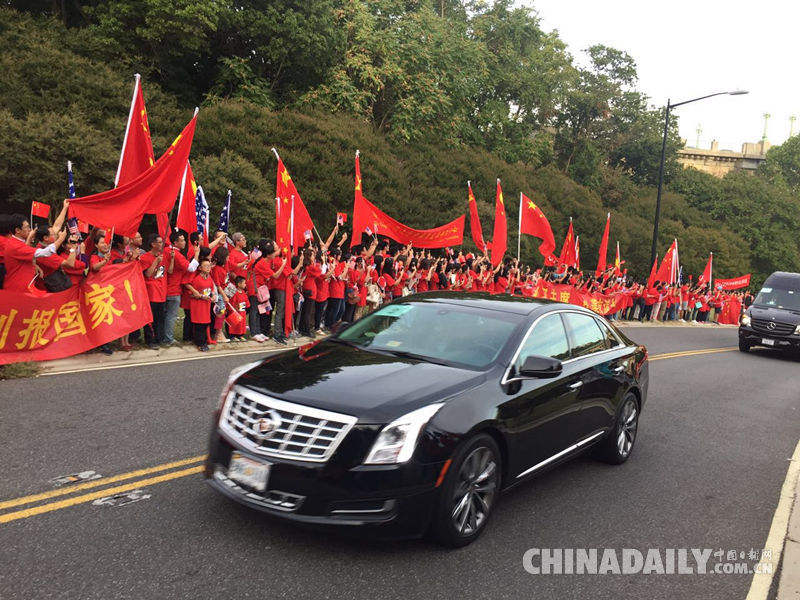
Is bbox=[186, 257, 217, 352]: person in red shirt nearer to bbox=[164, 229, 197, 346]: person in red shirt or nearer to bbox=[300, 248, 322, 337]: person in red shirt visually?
bbox=[164, 229, 197, 346]: person in red shirt

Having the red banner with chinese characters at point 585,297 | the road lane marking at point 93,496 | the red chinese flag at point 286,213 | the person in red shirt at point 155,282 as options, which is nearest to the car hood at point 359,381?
the road lane marking at point 93,496

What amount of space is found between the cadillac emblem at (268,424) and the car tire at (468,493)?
3.55 feet

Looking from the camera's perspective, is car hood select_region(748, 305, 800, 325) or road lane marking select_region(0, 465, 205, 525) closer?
road lane marking select_region(0, 465, 205, 525)

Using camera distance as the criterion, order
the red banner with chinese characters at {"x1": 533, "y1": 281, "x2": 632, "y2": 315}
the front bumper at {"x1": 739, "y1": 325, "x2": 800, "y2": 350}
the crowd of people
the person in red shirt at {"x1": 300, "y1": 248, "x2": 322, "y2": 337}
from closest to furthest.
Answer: the crowd of people → the person in red shirt at {"x1": 300, "y1": 248, "x2": 322, "y2": 337} → the front bumper at {"x1": 739, "y1": 325, "x2": 800, "y2": 350} → the red banner with chinese characters at {"x1": 533, "y1": 281, "x2": 632, "y2": 315}

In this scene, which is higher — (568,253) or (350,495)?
(568,253)

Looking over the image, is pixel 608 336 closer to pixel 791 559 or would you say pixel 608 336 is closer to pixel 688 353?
pixel 791 559

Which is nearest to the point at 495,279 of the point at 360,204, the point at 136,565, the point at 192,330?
the point at 360,204

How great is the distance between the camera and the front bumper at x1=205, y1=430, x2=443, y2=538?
12.0ft

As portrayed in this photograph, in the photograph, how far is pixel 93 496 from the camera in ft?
14.5

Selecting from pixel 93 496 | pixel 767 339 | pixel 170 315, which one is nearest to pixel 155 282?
pixel 170 315

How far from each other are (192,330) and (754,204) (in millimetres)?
57358

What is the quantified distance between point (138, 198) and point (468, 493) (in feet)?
22.4

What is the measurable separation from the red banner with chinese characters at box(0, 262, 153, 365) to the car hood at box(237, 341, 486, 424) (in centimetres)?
493

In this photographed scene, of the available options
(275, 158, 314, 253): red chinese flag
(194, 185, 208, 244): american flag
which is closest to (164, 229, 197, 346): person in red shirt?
(275, 158, 314, 253): red chinese flag
